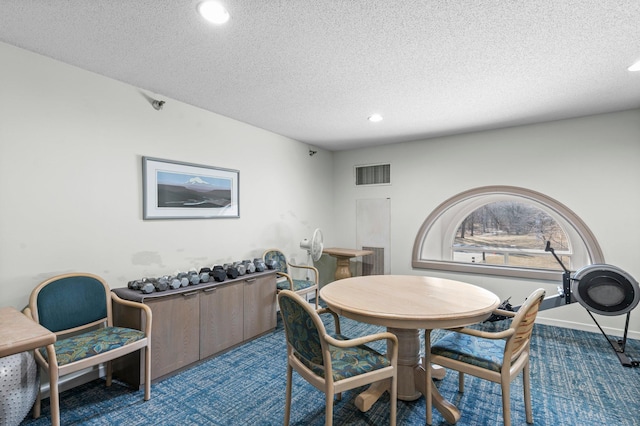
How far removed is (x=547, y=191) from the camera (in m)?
3.89

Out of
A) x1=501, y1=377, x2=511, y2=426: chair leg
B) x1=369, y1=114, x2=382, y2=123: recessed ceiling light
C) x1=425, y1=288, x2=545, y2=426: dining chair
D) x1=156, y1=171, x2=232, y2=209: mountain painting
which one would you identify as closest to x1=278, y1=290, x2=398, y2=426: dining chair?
x1=425, y1=288, x2=545, y2=426: dining chair

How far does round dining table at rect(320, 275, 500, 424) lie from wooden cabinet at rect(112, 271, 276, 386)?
45.8 inches

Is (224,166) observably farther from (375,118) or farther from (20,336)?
(20,336)

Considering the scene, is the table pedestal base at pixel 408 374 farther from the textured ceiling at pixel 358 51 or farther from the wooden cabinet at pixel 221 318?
the textured ceiling at pixel 358 51

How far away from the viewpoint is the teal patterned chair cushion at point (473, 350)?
1871 millimetres

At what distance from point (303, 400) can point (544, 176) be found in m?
3.83

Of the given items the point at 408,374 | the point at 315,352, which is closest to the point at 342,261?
the point at 408,374

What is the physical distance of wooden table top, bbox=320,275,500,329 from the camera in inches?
73.1

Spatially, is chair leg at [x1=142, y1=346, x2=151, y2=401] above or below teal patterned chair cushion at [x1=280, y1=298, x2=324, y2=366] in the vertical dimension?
below

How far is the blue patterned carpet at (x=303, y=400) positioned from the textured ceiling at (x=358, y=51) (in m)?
2.52

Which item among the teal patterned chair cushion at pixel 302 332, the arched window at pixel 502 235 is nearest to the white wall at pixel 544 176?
the arched window at pixel 502 235

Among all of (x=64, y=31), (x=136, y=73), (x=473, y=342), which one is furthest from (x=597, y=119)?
(x=64, y=31)

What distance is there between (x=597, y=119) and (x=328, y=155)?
3.70 meters

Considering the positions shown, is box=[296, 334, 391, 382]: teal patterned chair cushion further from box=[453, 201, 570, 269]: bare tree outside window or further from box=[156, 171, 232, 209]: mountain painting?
box=[453, 201, 570, 269]: bare tree outside window
